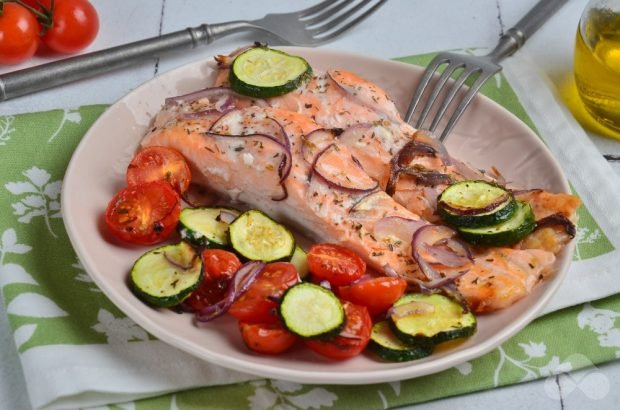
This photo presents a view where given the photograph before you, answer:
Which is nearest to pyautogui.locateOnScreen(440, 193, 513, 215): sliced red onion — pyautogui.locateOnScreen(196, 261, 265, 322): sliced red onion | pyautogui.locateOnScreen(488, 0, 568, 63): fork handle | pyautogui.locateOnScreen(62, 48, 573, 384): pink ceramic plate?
pyautogui.locateOnScreen(62, 48, 573, 384): pink ceramic plate

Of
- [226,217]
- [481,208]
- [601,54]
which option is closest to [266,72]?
[226,217]

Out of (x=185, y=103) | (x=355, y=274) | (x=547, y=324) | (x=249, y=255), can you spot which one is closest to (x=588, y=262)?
(x=547, y=324)

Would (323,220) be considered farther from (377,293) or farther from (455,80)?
(455,80)

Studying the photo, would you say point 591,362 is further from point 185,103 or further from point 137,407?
point 185,103

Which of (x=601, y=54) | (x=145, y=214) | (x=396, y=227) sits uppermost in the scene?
(x=601, y=54)

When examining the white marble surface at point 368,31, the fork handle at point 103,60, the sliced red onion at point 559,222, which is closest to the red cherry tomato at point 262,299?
the sliced red onion at point 559,222

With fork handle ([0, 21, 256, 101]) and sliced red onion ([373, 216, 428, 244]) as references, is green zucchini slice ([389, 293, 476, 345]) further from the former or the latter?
fork handle ([0, 21, 256, 101])

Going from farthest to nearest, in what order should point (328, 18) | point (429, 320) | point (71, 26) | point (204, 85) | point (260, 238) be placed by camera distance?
point (328, 18), point (71, 26), point (204, 85), point (260, 238), point (429, 320)
